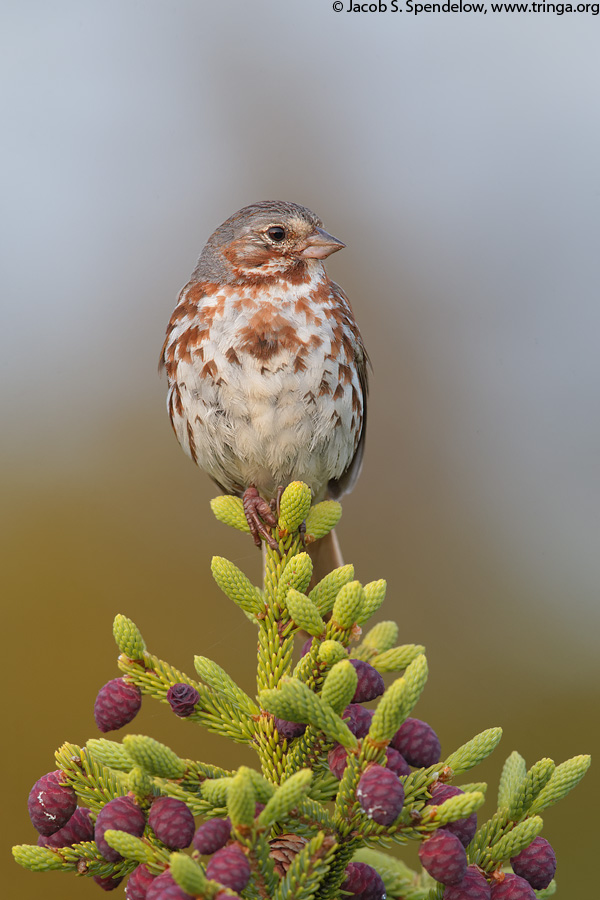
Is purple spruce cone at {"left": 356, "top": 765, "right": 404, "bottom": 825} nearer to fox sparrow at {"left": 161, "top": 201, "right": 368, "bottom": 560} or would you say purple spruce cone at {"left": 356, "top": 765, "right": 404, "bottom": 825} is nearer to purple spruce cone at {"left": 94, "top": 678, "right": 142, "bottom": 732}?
purple spruce cone at {"left": 94, "top": 678, "right": 142, "bottom": 732}

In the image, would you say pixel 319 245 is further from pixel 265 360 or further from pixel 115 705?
pixel 115 705

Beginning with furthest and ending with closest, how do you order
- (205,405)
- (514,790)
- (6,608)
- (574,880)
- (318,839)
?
(6,608), (574,880), (205,405), (514,790), (318,839)

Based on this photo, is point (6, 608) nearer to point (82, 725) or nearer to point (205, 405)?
point (82, 725)

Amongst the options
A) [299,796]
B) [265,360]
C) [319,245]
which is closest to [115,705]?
[299,796]

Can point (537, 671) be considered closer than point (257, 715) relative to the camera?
No

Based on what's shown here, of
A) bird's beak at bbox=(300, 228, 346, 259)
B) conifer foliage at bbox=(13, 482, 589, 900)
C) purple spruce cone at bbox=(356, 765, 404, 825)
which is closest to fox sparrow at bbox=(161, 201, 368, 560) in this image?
bird's beak at bbox=(300, 228, 346, 259)

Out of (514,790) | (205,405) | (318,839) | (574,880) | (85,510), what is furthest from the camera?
(85,510)

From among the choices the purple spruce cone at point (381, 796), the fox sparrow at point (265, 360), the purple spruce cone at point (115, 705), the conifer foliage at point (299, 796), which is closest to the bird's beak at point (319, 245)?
the fox sparrow at point (265, 360)

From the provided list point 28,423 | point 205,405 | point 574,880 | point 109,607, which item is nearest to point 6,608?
point 109,607
